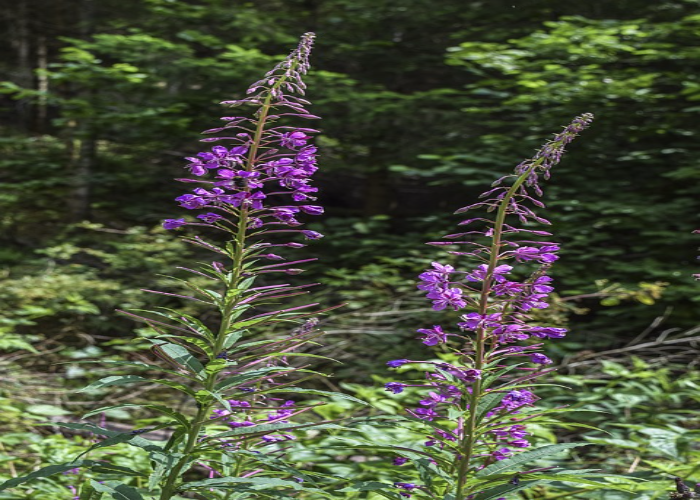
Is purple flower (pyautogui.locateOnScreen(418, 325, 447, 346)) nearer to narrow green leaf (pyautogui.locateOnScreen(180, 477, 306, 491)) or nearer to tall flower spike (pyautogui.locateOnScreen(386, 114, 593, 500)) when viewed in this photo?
tall flower spike (pyautogui.locateOnScreen(386, 114, 593, 500))

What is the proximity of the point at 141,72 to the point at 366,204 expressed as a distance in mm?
2765

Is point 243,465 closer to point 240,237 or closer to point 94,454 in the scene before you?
point 240,237

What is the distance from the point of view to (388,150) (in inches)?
284

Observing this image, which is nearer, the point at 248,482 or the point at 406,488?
the point at 248,482

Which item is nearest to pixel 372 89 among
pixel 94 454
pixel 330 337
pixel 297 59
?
pixel 330 337

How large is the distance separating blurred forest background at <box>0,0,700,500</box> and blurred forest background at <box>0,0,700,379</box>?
0.09 ft

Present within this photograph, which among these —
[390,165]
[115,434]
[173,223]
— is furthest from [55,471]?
[390,165]

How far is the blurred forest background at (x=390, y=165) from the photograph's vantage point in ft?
17.1

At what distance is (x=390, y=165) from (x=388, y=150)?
367 mm

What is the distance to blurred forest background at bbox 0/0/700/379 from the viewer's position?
18.1ft

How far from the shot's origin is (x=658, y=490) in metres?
2.22

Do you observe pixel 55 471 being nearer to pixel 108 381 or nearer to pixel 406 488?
pixel 108 381

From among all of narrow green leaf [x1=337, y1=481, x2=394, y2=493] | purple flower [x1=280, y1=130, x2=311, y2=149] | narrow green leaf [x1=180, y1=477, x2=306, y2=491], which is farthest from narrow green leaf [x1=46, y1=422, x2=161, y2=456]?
purple flower [x1=280, y1=130, x2=311, y2=149]

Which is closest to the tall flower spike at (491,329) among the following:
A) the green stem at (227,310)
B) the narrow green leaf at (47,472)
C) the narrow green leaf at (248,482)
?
the narrow green leaf at (248,482)
